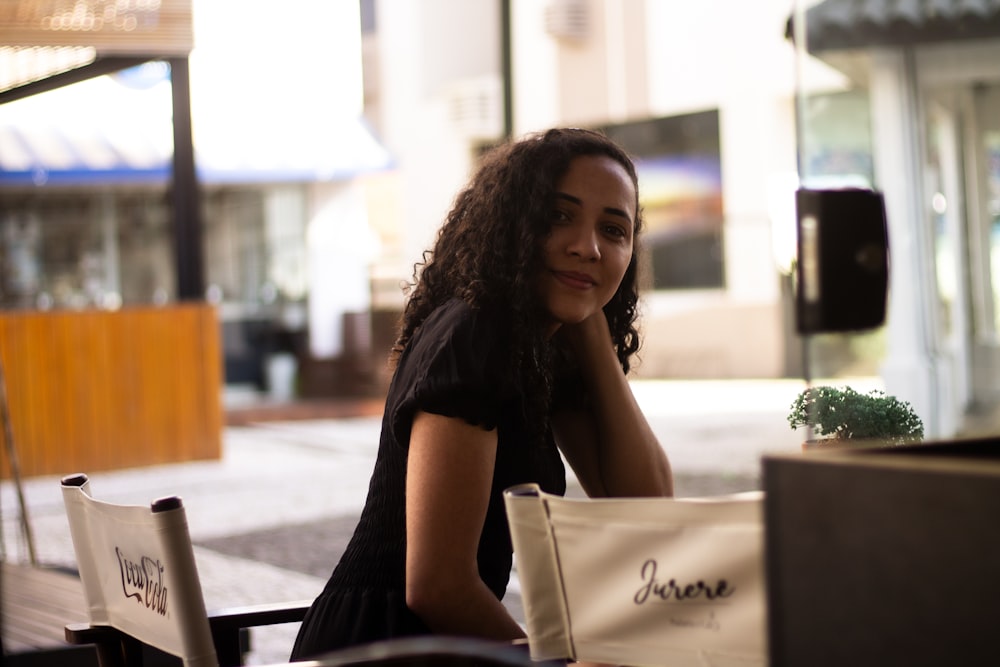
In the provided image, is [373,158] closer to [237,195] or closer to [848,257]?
[237,195]

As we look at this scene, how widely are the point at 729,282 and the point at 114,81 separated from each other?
8.04 m

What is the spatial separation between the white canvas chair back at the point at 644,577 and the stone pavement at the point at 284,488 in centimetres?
84

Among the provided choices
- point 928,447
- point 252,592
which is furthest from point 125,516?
point 252,592

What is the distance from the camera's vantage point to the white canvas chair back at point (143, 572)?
59.9 inches

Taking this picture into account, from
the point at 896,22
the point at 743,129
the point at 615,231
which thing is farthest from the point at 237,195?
the point at 615,231

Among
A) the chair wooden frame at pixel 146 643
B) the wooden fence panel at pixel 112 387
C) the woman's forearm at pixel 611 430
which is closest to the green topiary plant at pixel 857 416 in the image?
the woman's forearm at pixel 611 430

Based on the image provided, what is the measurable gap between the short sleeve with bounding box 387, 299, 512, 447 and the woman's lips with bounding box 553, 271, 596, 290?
7.2 inches

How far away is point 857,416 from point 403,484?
0.67 metres

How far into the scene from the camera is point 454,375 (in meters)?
1.65

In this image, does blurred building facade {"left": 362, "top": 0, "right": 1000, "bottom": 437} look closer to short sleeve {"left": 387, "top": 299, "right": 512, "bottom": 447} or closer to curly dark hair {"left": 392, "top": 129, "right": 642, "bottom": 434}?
curly dark hair {"left": 392, "top": 129, "right": 642, "bottom": 434}

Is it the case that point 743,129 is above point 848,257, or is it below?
above

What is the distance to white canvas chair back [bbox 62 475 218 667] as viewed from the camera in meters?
1.52

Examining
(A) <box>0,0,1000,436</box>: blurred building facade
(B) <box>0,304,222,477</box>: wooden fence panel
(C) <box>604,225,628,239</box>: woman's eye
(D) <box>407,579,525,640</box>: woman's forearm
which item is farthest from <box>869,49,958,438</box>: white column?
(B) <box>0,304,222,477</box>: wooden fence panel

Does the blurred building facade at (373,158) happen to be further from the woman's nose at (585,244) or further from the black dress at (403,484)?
the black dress at (403,484)
